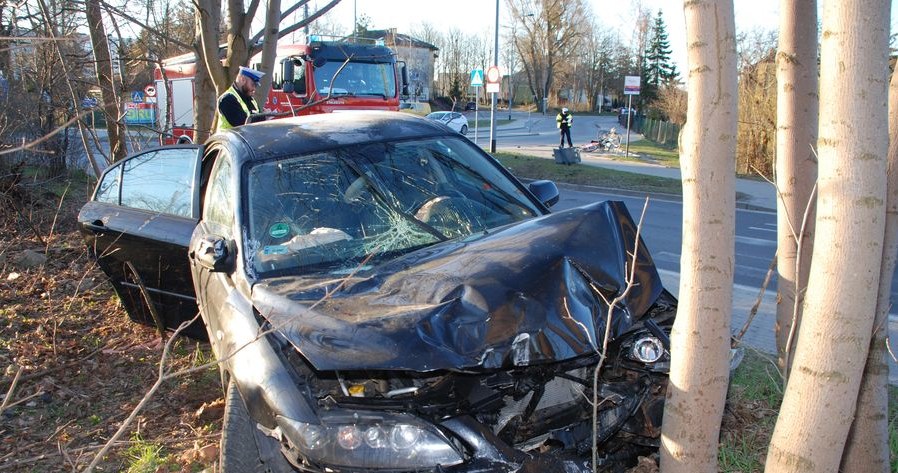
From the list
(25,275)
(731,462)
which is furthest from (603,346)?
(25,275)

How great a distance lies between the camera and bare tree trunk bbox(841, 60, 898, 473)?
290cm

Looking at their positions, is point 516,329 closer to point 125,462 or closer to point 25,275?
point 125,462

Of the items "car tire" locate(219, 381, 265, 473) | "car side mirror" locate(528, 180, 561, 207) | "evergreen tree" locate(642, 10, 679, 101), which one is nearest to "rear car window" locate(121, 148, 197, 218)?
"car tire" locate(219, 381, 265, 473)

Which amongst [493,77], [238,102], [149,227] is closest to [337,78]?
[493,77]

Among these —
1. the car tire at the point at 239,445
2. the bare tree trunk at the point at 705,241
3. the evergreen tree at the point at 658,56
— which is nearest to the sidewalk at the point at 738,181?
the bare tree trunk at the point at 705,241

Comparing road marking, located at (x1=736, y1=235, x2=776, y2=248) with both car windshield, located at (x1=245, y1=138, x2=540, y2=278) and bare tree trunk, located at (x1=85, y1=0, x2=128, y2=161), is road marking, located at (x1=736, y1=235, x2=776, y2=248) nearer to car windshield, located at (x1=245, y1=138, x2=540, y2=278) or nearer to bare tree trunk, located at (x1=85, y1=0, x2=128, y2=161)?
car windshield, located at (x1=245, y1=138, x2=540, y2=278)

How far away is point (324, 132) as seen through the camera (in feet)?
14.2

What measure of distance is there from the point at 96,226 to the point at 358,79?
12017 millimetres

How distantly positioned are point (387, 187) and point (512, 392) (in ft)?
5.41

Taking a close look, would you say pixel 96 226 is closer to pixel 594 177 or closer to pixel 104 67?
pixel 104 67

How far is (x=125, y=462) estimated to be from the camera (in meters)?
3.83

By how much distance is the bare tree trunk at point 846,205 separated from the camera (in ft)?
7.05

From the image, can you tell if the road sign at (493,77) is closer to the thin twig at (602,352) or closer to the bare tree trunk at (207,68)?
the bare tree trunk at (207,68)

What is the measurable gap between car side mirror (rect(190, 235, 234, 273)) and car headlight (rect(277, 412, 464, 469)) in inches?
45.6
